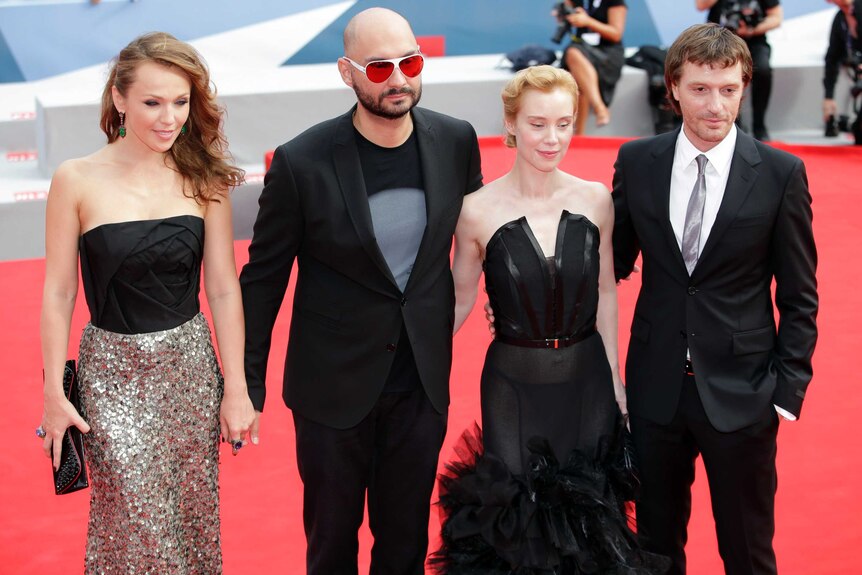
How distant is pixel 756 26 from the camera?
24.8 ft

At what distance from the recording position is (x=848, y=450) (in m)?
4.00

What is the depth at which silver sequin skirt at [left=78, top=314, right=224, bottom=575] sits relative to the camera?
2.58 meters

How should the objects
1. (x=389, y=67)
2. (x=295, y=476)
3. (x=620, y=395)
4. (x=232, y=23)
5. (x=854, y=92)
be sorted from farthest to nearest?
(x=232, y=23) → (x=854, y=92) → (x=295, y=476) → (x=620, y=395) → (x=389, y=67)

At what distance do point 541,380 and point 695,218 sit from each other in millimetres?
532

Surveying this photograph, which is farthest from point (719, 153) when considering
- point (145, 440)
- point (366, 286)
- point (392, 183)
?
point (145, 440)

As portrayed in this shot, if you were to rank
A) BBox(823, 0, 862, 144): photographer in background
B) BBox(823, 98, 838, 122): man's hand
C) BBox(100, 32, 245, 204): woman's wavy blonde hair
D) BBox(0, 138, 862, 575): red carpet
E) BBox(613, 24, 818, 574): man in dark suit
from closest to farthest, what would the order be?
BBox(100, 32, 245, 204): woman's wavy blonde hair, BBox(613, 24, 818, 574): man in dark suit, BBox(0, 138, 862, 575): red carpet, BBox(823, 0, 862, 144): photographer in background, BBox(823, 98, 838, 122): man's hand

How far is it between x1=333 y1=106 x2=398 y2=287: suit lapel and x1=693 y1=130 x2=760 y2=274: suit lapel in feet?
2.45

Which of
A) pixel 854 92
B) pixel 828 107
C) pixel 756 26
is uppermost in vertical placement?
pixel 756 26

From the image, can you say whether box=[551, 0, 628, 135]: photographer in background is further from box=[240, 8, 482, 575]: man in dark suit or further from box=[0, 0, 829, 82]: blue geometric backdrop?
box=[240, 8, 482, 575]: man in dark suit

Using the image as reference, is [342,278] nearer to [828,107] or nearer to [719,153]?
[719,153]

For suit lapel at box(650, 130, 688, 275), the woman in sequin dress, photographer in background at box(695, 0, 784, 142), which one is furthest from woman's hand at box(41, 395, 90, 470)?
photographer in background at box(695, 0, 784, 142)

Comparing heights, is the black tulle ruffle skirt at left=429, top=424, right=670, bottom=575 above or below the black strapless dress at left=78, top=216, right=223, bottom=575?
below

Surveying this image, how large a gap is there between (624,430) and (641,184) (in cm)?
61

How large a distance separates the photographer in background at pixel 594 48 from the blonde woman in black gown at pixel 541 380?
4.86 m
